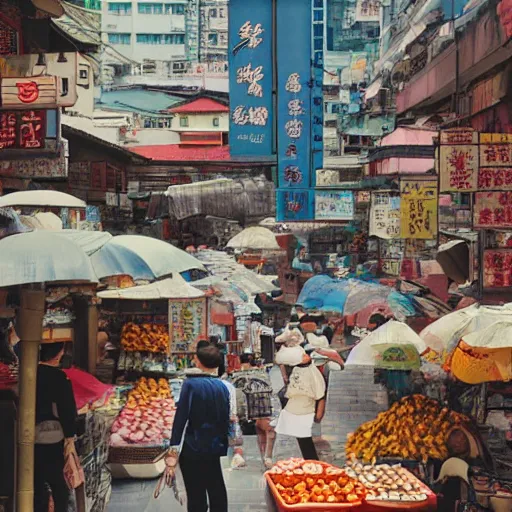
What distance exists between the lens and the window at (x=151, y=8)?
56.5 meters

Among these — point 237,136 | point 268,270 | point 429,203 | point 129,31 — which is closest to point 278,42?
point 237,136

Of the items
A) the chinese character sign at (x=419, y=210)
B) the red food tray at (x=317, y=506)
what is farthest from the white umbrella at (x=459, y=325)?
the chinese character sign at (x=419, y=210)

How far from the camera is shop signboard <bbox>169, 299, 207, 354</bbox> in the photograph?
11922 millimetres

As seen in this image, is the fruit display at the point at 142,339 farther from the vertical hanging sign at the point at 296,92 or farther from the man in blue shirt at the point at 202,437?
the vertical hanging sign at the point at 296,92

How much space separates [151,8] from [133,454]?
5027 centimetres

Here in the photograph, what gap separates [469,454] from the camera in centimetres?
863

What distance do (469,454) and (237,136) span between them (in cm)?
1138

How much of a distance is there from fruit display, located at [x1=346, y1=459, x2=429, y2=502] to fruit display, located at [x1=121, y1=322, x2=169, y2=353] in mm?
4225

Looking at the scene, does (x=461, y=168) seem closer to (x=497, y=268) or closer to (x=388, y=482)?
(x=497, y=268)

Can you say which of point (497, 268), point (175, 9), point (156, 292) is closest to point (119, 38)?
point (175, 9)

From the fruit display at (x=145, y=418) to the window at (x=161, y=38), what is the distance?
47892 millimetres

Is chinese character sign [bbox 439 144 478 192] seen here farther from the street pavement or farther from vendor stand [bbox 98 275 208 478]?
the street pavement

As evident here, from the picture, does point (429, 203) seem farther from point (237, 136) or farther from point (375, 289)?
point (237, 136)

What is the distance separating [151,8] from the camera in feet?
186
